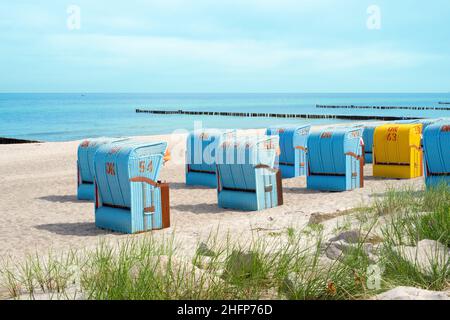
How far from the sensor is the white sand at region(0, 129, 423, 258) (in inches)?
365

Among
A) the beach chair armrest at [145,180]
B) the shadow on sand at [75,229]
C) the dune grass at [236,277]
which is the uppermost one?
the beach chair armrest at [145,180]

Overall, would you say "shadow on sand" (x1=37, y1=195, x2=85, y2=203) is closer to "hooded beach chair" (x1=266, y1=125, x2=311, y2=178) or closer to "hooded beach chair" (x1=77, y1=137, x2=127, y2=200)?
"hooded beach chair" (x1=77, y1=137, x2=127, y2=200)

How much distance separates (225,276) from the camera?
16.6ft

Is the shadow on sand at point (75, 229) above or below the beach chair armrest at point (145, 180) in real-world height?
below

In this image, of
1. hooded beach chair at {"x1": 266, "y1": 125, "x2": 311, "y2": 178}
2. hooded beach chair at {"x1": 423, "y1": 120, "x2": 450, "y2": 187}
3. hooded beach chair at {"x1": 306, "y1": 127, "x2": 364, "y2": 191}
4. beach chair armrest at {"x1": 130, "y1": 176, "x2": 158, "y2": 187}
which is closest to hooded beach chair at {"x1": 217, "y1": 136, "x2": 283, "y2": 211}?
hooded beach chair at {"x1": 306, "y1": 127, "x2": 364, "y2": 191}

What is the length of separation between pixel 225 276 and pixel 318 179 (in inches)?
371

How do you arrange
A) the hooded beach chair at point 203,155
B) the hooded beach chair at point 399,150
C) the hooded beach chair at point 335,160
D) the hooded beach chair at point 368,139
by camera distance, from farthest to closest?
the hooded beach chair at point 368,139 → the hooded beach chair at point 399,150 → the hooded beach chair at point 203,155 → the hooded beach chair at point 335,160

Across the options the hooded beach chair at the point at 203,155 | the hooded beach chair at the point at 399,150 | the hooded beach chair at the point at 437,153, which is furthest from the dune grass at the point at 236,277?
the hooded beach chair at the point at 399,150

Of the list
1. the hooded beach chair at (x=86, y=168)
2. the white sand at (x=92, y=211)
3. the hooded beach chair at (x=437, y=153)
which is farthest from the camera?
the hooded beach chair at (x=86, y=168)

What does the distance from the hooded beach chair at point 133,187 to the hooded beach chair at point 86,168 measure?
111 inches

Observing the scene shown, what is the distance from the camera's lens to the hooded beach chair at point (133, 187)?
9.87 m

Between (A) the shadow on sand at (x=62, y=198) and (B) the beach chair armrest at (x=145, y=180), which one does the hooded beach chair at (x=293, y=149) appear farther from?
(B) the beach chair armrest at (x=145, y=180)

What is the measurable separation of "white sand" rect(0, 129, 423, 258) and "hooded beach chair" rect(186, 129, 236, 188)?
43 cm

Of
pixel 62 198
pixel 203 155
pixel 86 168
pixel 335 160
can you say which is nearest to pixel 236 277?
pixel 86 168
